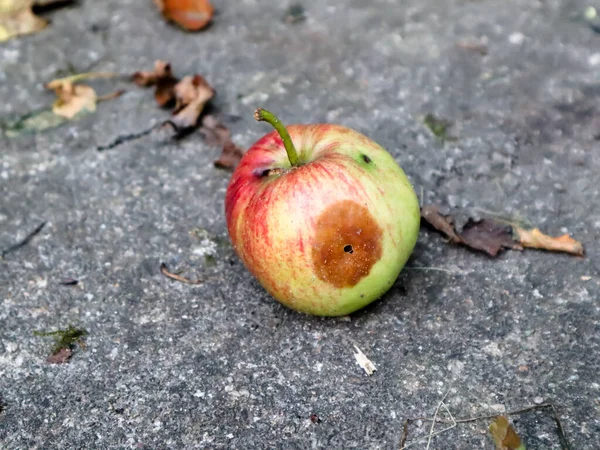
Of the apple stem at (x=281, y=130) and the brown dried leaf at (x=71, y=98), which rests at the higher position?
the apple stem at (x=281, y=130)

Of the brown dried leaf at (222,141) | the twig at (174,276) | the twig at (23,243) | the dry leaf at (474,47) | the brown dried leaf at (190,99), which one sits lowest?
the twig at (174,276)

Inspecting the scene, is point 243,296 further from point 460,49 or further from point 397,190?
point 460,49

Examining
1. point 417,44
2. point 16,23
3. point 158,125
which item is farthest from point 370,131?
point 16,23

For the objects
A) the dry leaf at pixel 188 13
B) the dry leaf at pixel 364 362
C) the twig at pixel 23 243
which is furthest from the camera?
the dry leaf at pixel 188 13

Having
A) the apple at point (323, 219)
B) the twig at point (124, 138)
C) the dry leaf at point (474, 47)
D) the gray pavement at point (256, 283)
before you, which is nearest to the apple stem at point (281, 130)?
the apple at point (323, 219)

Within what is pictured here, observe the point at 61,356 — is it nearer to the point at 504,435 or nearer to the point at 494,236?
the point at 504,435

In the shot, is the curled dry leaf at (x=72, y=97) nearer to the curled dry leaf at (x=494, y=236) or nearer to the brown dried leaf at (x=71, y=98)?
the brown dried leaf at (x=71, y=98)

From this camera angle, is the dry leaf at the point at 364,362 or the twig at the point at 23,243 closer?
the dry leaf at the point at 364,362

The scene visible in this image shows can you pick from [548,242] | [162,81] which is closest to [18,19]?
[162,81]
